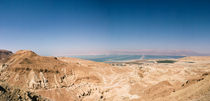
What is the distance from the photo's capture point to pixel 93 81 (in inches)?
2190

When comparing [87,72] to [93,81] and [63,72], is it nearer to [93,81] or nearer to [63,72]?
[93,81]

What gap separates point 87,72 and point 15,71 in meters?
30.6

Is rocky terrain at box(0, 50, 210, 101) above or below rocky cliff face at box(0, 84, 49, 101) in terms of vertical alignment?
below

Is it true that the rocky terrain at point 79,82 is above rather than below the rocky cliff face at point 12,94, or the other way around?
below

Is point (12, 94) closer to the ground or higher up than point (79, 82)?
higher up

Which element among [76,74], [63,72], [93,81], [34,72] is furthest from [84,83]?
[34,72]

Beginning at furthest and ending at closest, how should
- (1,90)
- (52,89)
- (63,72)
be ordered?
(63,72)
(52,89)
(1,90)

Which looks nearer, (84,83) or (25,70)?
(25,70)

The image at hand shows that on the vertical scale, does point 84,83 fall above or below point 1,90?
below

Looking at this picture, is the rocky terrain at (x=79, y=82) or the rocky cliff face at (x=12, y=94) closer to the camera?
the rocky cliff face at (x=12, y=94)

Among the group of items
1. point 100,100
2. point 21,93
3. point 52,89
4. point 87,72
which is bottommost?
point 100,100

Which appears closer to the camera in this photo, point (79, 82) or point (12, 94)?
point (12, 94)

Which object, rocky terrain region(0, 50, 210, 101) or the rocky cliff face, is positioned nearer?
the rocky cliff face

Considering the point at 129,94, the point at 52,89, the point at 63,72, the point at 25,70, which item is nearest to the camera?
the point at 129,94
